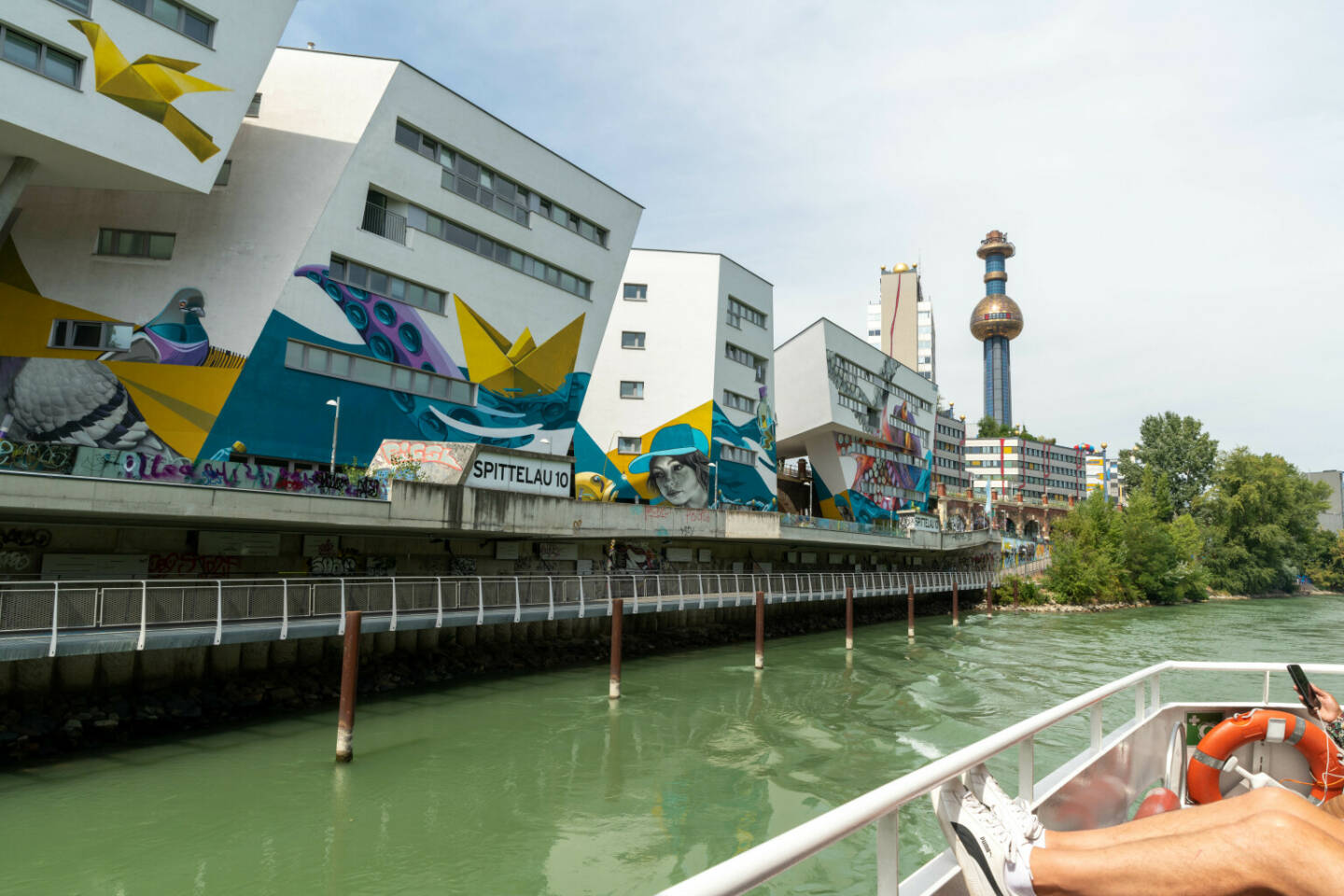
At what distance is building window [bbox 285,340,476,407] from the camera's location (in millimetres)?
25406

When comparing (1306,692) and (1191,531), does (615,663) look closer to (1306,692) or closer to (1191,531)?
(1306,692)

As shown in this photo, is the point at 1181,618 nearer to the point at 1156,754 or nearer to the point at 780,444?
the point at 780,444

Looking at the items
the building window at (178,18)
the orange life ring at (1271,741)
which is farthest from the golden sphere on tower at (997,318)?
the orange life ring at (1271,741)

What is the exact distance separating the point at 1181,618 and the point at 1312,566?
64.5 m

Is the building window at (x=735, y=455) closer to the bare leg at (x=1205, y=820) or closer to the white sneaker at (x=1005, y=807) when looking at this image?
the white sneaker at (x=1005, y=807)

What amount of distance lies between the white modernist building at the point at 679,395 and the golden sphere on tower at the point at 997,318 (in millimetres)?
104231

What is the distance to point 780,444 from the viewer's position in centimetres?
5991

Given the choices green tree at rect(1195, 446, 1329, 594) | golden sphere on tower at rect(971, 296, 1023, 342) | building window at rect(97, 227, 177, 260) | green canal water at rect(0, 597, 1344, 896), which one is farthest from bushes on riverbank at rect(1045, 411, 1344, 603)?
building window at rect(97, 227, 177, 260)

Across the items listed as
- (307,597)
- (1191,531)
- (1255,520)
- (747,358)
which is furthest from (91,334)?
(1255,520)

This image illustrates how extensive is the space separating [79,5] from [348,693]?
756 inches

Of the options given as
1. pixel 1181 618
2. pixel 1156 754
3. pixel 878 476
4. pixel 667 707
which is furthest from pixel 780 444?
pixel 1156 754

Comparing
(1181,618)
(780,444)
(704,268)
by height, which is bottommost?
(1181,618)

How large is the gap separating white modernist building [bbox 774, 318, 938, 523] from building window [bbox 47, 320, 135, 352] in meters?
41.1

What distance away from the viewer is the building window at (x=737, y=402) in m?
44.7
